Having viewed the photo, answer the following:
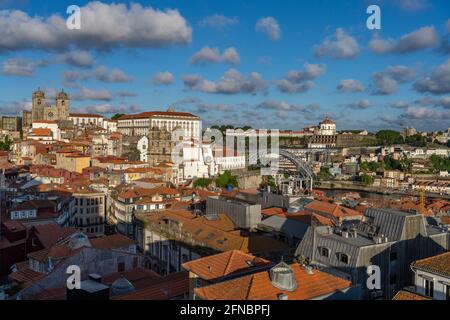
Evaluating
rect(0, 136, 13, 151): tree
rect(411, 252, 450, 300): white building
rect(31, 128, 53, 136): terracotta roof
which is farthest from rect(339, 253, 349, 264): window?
rect(0, 136, 13, 151): tree

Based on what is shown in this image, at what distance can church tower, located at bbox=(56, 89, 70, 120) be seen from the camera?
7469 cm

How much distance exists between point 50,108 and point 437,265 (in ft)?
243

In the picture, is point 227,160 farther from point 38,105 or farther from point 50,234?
point 50,234

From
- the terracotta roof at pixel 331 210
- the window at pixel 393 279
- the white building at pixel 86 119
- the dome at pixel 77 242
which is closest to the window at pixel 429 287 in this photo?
the window at pixel 393 279

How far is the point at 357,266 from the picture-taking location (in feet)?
37.1

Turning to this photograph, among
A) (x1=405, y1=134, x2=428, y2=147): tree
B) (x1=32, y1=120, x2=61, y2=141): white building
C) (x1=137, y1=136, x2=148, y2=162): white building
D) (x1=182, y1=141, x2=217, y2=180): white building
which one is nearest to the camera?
(x1=182, y1=141, x2=217, y2=180): white building

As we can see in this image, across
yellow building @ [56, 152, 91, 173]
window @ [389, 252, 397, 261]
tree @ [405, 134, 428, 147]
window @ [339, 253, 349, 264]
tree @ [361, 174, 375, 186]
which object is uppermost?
tree @ [405, 134, 428, 147]

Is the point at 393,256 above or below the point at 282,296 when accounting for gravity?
below

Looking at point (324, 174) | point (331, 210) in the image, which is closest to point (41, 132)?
point (324, 174)

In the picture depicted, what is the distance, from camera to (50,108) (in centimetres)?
7475

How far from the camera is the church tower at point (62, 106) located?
74.7m

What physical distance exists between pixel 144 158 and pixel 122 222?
29953mm

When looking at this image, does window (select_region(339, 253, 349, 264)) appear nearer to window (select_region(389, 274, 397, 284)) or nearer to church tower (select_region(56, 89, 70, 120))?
window (select_region(389, 274, 397, 284))

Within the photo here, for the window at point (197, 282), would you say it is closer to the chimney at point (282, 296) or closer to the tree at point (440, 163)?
the chimney at point (282, 296)
